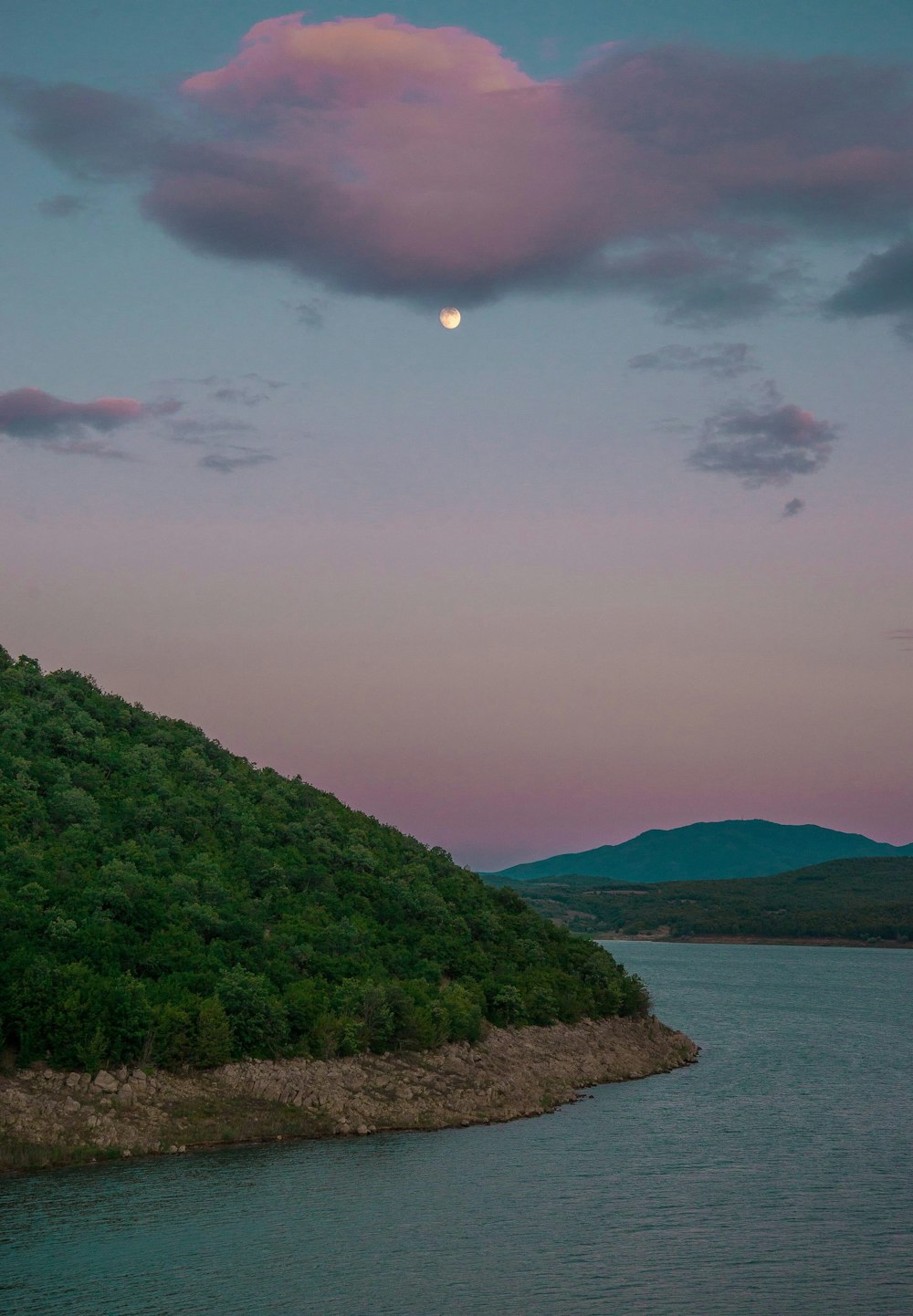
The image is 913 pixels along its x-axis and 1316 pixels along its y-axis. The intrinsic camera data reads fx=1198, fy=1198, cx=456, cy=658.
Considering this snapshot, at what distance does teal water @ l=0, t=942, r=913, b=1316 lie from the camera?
42156mm

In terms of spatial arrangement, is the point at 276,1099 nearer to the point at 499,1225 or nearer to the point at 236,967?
the point at 236,967

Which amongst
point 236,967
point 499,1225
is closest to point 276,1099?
point 236,967

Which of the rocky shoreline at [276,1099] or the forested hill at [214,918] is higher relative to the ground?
the forested hill at [214,918]

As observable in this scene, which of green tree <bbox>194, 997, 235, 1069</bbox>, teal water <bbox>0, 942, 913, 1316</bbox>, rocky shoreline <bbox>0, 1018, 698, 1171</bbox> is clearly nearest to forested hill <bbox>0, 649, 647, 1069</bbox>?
green tree <bbox>194, 997, 235, 1069</bbox>

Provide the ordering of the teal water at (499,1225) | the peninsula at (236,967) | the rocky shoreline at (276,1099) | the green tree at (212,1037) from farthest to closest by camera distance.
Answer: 1. the green tree at (212,1037)
2. the peninsula at (236,967)
3. the rocky shoreline at (276,1099)
4. the teal water at (499,1225)

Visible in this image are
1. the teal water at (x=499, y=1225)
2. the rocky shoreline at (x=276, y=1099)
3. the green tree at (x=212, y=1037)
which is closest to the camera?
the teal water at (x=499, y=1225)

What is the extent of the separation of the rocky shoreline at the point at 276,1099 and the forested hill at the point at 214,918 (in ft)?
4.86

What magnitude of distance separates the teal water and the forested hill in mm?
9628

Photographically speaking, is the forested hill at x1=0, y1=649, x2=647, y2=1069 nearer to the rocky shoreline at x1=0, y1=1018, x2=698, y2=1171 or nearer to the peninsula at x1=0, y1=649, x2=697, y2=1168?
the peninsula at x1=0, y1=649, x2=697, y2=1168

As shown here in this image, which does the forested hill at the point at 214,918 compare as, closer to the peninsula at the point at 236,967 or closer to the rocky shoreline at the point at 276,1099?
the peninsula at the point at 236,967

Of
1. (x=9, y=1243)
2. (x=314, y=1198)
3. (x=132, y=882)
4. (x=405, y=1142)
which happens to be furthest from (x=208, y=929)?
(x=9, y=1243)

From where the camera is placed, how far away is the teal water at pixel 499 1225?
4216 cm

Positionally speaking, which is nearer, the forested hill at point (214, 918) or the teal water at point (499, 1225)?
the teal water at point (499, 1225)

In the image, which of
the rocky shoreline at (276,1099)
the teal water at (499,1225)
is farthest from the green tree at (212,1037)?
the teal water at (499,1225)
